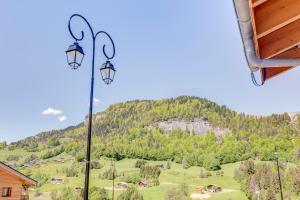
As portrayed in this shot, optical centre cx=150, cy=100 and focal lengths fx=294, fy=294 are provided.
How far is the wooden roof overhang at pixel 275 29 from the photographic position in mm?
2201

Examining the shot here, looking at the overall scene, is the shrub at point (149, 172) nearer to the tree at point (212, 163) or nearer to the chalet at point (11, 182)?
the tree at point (212, 163)

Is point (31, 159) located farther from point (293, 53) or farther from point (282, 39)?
point (282, 39)

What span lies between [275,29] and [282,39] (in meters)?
0.32

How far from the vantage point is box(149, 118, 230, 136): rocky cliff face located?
16051 centimetres

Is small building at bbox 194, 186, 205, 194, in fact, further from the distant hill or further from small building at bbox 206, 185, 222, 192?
the distant hill

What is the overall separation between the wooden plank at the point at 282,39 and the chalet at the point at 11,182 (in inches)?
552

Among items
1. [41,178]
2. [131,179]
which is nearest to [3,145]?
[41,178]

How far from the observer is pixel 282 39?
253cm

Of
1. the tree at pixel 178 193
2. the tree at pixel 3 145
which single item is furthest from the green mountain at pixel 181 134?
the tree at pixel 178 193

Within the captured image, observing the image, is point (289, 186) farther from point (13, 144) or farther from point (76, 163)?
point (13, 144)

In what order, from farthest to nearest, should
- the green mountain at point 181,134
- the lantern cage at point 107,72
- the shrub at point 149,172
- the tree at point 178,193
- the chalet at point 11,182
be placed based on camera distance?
the green mountain at point 181,134 → the shrub at point 149,172 → the tree at point 178,193 → the chalet at point 11,182 → the lantern cage at point 107,72

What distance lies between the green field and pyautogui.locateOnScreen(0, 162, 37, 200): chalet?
74.2 m

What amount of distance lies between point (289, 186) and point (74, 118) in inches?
5724

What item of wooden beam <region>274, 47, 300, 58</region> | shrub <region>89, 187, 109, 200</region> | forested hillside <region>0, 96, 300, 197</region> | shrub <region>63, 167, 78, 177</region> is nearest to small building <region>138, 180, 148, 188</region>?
forested hillside <region>0, 96, 300, 197</region>
